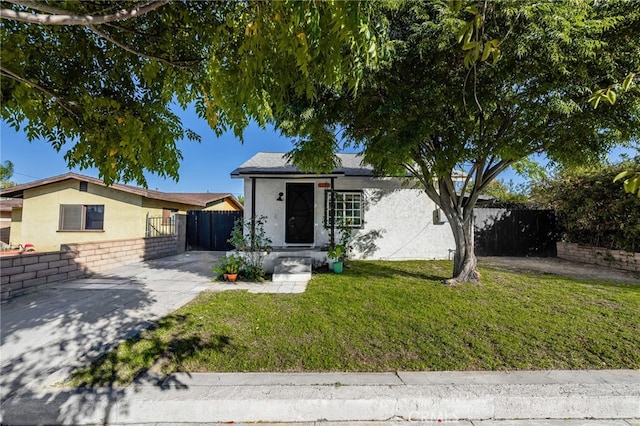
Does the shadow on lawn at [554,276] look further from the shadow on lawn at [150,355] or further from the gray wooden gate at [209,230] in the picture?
the gray wooden gate at [209,230]

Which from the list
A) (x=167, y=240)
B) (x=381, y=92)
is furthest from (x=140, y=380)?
(x=167, y=240)

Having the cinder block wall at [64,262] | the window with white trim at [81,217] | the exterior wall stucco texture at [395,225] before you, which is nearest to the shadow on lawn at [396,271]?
the exterior wall stucco texture at [395,225]

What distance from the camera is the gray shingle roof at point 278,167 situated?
8.52 m

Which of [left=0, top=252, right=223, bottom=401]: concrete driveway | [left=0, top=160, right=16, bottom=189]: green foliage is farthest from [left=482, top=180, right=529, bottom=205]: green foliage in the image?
[left=0, top=160, right=16, bottom=189]: green foliage

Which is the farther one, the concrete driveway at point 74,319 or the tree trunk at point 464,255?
the tree trunk at point 464,255

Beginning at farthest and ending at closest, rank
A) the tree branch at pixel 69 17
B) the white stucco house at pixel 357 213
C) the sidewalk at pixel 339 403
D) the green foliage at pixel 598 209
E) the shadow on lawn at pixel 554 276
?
the white stucco house at pixel 357 213 < the green foliage at pixel 598 209 < the shadow on lawn at pixel 554 276 < the sidewalk at pixel 339 403 < the tree branch at pixel 69 17

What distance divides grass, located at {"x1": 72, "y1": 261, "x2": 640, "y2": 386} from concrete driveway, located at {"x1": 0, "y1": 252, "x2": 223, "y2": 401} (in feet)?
1.11

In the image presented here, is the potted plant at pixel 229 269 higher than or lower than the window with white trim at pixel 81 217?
lower

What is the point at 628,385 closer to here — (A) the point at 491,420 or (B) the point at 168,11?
(A) the point at 491,420

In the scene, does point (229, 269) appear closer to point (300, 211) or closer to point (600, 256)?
point (300, 211)

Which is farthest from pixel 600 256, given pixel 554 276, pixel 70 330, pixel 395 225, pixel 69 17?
pixel 70 330

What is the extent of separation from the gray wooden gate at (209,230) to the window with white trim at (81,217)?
147 inches

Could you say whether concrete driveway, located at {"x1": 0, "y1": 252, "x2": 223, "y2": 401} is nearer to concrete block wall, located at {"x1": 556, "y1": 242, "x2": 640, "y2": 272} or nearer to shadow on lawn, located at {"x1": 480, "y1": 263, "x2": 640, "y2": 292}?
shadow on lawn, located at {"x1": 480, "y1": 263, "x2": 640, "y2": 292}

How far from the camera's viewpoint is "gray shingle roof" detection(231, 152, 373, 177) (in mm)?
8522
